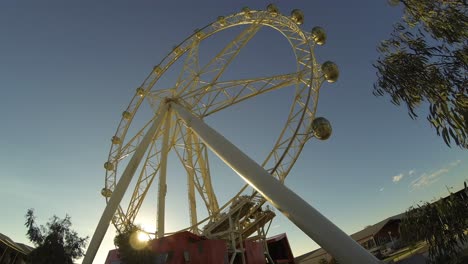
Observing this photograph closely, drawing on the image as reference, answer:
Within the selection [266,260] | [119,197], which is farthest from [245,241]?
[119,197]

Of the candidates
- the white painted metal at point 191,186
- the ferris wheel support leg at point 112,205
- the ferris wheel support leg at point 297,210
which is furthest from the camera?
the white painted metal at point 191,186

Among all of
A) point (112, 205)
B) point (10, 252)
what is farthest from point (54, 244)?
point (10, 252)

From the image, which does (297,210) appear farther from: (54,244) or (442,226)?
(54,244)

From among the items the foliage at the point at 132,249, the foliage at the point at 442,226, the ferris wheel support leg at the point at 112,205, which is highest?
the ferris wheel support leg at the point at 112,205

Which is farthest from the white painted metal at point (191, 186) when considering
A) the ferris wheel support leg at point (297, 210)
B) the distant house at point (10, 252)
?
the distant house at point (10, 252)

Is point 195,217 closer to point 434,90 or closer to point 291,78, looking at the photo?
point 291,78

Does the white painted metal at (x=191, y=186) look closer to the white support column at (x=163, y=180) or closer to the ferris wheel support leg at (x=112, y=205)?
the white support column at (x=163, y=180)
